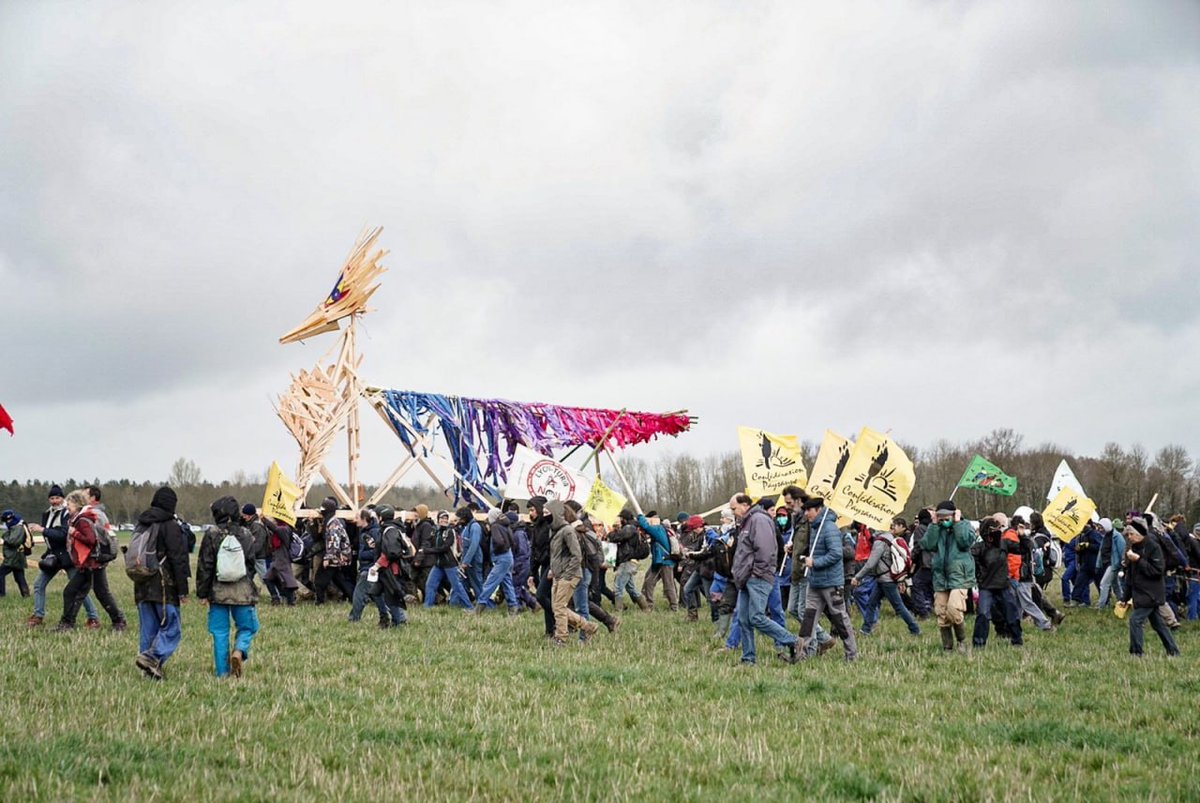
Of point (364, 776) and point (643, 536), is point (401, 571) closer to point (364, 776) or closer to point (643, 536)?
point (643, 536)

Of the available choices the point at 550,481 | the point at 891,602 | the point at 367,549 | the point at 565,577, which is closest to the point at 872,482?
the point at 891,602

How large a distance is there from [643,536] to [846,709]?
11041 millimetres

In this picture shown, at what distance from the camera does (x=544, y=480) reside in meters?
21.7

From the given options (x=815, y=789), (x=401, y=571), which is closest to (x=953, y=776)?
(x=815, y=789)

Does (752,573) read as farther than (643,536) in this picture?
No

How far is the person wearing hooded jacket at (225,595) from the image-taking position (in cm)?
985

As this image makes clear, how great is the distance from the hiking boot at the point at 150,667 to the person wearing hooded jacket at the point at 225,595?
53 centimetres

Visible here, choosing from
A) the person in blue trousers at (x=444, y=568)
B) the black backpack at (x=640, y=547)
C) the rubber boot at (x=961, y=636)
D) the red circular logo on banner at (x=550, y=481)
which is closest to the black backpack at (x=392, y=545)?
the person in blue trousers at (x=444, y=568)

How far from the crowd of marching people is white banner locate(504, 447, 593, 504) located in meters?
1.00

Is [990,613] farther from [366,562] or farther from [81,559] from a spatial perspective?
[81,559]

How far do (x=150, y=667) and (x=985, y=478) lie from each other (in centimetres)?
1931

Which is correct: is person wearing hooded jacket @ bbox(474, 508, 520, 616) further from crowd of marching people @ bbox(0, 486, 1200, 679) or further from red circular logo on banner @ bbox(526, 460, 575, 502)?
red circular logo on banner @ bbox(526, 460, 575, 502)

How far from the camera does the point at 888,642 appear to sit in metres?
13.6

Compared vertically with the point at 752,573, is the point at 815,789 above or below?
below
